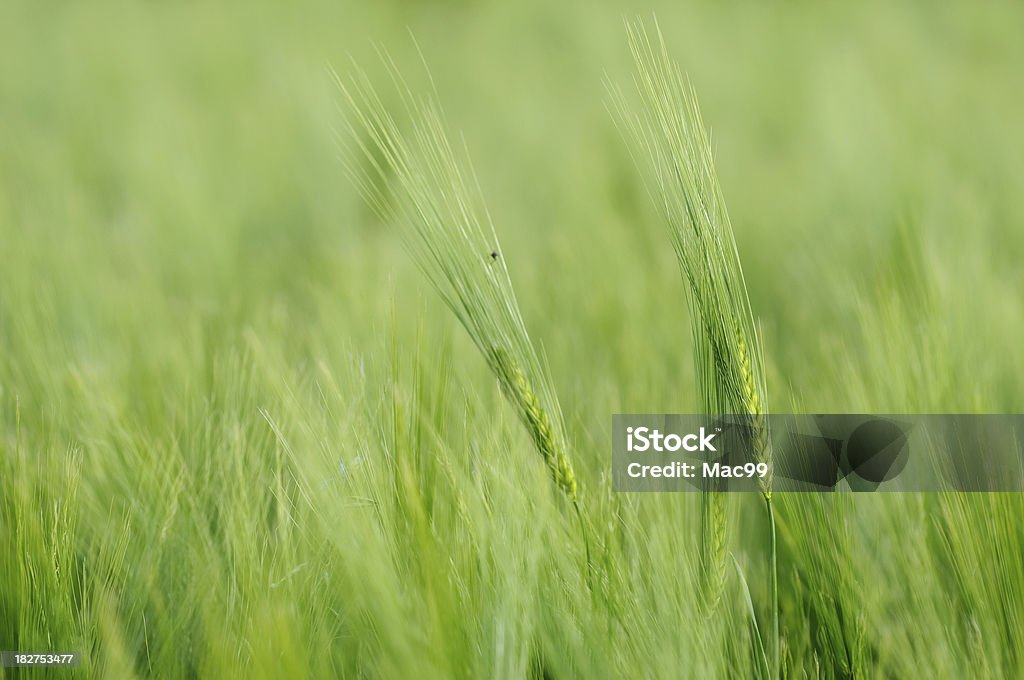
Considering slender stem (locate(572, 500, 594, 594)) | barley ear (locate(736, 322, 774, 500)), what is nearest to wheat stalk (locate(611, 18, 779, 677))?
barley ear (locate(736, 322, 774, 500))

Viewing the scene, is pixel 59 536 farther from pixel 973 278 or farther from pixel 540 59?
pixel 540 59

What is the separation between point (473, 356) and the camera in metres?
1.22

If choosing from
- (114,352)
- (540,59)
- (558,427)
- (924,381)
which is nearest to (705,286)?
(558,427)

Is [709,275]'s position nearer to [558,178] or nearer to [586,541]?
[586,541]

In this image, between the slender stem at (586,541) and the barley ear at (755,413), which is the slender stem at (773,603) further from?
the slender stem at (586,541)

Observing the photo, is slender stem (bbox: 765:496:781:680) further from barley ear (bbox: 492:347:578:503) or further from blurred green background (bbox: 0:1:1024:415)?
blurred green background (bbox: 0:1:1024:415)

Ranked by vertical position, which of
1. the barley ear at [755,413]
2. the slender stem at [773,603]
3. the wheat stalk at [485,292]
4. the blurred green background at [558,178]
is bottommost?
the slender stem at [773,603]

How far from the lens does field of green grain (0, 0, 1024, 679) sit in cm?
67

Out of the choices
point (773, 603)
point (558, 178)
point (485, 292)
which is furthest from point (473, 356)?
point (558, 178)

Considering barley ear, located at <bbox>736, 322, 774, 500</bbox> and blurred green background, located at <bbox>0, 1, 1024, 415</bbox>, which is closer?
barley ear, located at <bbox>736, 322, 774, 500</bbox>

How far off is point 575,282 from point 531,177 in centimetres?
70

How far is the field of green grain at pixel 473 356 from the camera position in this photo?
0.67 meters

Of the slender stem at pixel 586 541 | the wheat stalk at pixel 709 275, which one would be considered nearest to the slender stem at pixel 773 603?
the wheat stalk at pixel 709 275

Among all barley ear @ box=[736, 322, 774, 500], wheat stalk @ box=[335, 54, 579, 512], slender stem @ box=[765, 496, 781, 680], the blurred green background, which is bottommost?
slender stem @ box=[765, 496, 781, 680]
